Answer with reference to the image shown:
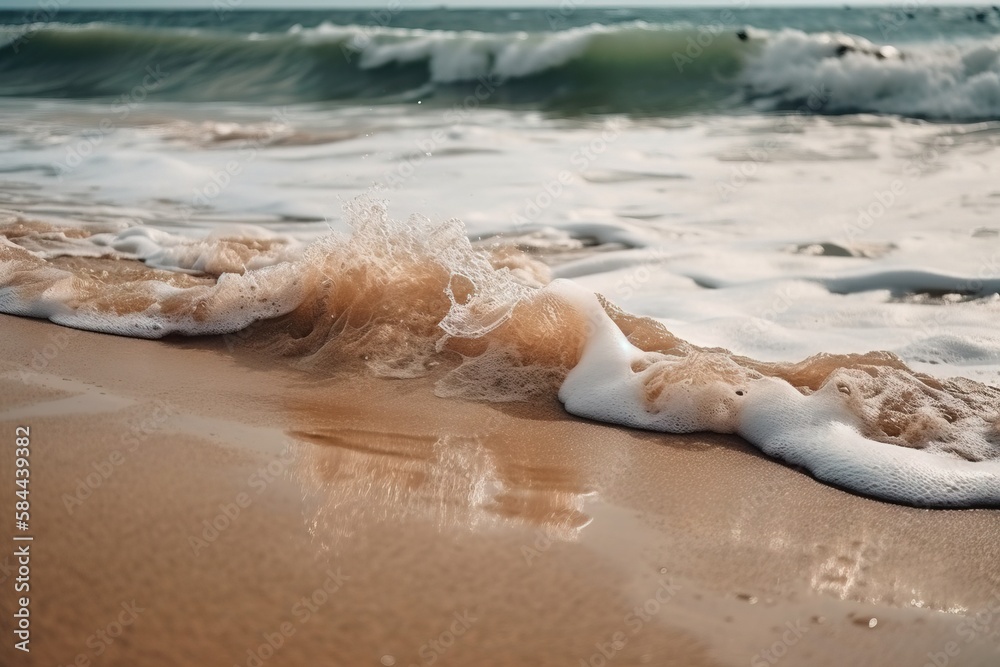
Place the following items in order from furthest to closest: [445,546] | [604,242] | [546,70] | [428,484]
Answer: [546,70] → [604,242] → [428,484] → [445,546]

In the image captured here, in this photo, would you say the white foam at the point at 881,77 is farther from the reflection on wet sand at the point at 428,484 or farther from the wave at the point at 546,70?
the reflection on wet sand at the point at 428,484

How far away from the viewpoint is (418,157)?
7645 millimetres

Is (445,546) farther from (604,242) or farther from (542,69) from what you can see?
(542,69)

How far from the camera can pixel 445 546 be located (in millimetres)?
1958

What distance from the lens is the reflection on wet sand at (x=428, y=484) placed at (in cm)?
207

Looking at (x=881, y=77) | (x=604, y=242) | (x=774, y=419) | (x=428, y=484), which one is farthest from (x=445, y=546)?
(x=881, y=77)

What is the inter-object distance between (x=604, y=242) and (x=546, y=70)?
925cm

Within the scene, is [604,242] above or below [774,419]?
below

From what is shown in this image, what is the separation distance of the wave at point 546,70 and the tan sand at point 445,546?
30.4 ft

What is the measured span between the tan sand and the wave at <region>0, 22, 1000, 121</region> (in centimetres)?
927

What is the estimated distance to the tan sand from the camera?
168 centimetres

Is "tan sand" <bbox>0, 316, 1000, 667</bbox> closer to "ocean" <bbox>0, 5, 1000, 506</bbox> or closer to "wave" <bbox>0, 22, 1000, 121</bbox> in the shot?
"ocean" <bbox>0, 5, 1000, 506</bbox>

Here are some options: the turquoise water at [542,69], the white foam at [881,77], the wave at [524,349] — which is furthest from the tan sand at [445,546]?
the white foam at [881,77]

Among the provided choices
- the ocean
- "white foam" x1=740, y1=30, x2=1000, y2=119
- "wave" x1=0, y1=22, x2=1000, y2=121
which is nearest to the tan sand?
the ocean
